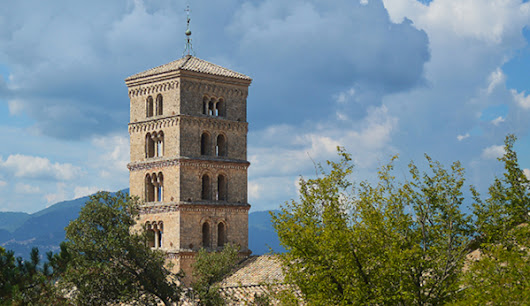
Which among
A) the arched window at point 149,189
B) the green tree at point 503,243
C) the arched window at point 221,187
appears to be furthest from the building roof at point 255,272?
the green tree at point 503,243

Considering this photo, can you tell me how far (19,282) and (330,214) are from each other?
11.5m

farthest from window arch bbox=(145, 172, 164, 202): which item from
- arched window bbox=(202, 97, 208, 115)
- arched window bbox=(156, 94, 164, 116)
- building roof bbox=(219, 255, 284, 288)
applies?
building roof bbox=(219, 255, 284, 288)

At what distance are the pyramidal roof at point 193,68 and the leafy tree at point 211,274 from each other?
11409 millimetres

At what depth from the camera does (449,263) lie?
961 inches

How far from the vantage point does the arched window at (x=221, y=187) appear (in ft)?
169

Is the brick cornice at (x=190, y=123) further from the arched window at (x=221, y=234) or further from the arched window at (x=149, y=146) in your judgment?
the arched window at (x=221, y=234)

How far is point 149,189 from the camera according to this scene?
2025 inches

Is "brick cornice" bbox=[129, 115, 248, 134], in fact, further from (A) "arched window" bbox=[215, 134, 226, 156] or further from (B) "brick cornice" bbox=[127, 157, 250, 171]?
(B) "brick cornice" bbox=[127, 157, 250, 171]

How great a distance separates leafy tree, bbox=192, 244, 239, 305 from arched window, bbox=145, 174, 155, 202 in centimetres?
683

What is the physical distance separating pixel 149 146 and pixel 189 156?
3.27 metres

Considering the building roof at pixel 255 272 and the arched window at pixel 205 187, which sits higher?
the arched window at pixel 205 187

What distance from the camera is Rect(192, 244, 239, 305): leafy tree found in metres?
36.8

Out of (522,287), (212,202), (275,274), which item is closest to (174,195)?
(212,202)

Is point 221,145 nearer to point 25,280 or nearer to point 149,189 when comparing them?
point 149,189
